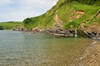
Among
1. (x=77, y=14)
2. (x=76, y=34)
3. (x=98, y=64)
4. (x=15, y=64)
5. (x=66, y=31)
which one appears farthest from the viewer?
(x=77, y=14)

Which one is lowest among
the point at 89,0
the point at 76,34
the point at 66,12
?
the point at 76,34

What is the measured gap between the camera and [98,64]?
2470 centimetres

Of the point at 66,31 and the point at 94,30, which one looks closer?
the point at 94,30

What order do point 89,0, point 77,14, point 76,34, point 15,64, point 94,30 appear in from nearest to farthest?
point 15,64 < point 94,30 < point 76,34 < point 77,14 < point 89,0

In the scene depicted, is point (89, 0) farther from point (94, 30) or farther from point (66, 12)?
point (94, 30)

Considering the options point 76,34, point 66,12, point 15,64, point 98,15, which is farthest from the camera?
point 66,12

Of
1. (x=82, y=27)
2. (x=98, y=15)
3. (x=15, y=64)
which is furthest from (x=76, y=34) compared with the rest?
(x=15, y=64)

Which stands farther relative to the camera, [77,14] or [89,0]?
[89,0]

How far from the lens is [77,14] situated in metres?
148

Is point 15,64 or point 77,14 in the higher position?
point 77,14

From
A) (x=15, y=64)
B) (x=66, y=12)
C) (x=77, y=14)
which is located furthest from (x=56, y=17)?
(x=15, y=64)

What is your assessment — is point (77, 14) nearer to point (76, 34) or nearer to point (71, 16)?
point (71, 16)

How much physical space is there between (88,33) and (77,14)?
60.7 m

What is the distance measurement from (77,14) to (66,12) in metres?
18.1
